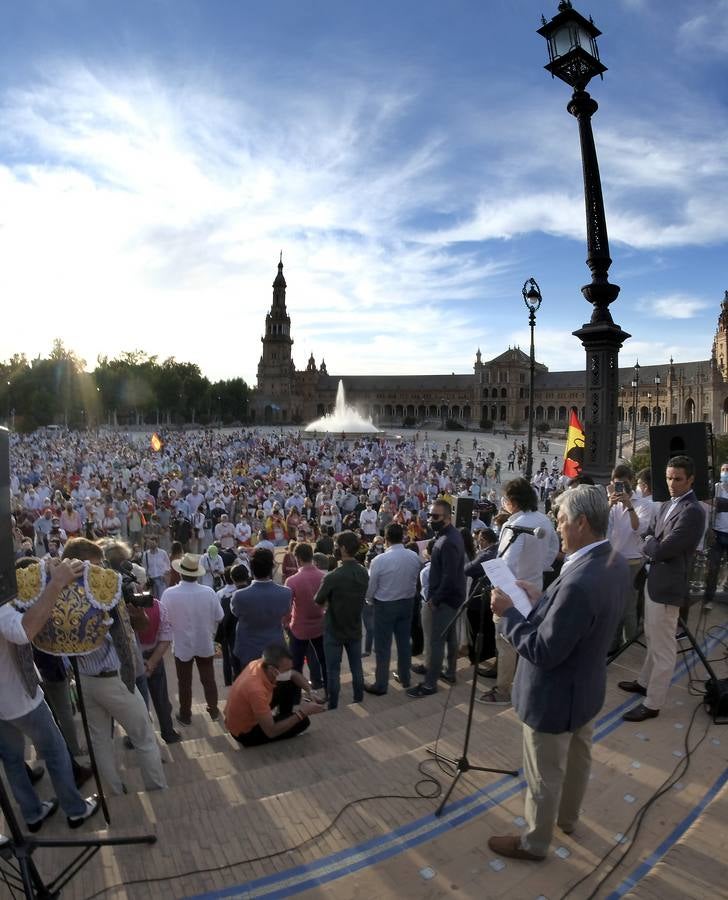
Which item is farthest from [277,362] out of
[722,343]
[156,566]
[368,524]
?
[156,566]

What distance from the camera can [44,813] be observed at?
11.2 ft

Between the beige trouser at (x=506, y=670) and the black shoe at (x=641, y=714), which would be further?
the beige trouser at (x=506, y=670)

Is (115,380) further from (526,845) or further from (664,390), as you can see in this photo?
(526,845)

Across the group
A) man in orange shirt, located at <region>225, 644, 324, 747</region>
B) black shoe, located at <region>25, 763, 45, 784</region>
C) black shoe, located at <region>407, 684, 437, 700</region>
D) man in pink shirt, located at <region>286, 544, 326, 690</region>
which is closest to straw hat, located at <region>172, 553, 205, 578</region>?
man in pink shirt, located at <region>286, 544, 326, 690</region>

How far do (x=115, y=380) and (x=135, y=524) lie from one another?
86798mm

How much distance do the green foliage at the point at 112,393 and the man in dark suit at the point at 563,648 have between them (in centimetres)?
8212

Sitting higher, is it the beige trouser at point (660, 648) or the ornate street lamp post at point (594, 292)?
the ornate street lamp post at point (594, 292)

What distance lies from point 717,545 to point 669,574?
4046 millimetres

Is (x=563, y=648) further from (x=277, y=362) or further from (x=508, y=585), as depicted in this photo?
(x=277, y=362)

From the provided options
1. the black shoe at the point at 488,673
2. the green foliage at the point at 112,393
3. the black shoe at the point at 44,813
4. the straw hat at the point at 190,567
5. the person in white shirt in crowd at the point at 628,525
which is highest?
the green foliage at the point at 112,393

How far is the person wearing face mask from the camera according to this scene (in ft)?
23.5

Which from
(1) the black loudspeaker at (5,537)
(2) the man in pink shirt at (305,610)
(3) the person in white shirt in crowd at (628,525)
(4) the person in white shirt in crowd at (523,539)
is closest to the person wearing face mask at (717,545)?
(3) the person in white shirt in crowd at (628,525)

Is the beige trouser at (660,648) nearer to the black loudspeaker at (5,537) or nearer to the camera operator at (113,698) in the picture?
the camera operator at (113,698)

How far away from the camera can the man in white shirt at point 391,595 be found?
5617mm
